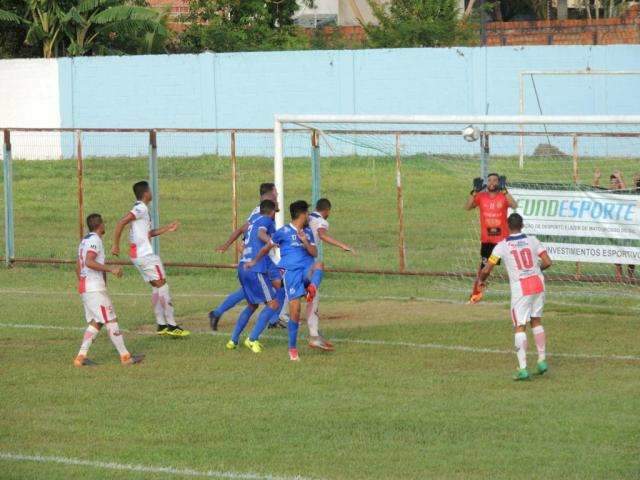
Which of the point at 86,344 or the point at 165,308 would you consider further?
the point at 165,308

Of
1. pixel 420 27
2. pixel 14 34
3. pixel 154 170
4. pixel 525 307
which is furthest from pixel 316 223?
pixel 14 34

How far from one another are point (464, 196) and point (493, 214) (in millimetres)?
9901

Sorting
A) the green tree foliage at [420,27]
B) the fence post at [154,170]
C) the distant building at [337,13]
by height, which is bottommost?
the fence post at [154,170]

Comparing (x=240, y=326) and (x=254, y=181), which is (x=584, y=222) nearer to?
(x=240, y=326)

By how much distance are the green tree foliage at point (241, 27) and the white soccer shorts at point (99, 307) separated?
32546 mm

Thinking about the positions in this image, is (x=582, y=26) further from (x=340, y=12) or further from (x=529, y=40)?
(x=340, y=12)

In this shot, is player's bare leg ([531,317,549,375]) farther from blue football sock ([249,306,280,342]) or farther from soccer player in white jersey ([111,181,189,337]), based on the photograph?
soccer player in white jersey ([111,181,189,337])

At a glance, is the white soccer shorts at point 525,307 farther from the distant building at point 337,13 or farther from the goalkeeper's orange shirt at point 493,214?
the distant building at point 337,13

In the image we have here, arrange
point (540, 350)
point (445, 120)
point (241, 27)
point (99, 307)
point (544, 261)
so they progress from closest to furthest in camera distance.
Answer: point (540, 350), point (544, 261), point (99, 307), point (445, 120), point (241, 27)

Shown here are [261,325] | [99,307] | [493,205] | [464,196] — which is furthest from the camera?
[464,196]

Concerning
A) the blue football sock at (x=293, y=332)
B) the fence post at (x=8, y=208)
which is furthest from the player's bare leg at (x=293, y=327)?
the fence post at (x=8, y=208)

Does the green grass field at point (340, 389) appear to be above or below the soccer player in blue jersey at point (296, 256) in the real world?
below

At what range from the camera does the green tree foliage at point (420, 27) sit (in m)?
45.7

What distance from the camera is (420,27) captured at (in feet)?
150
